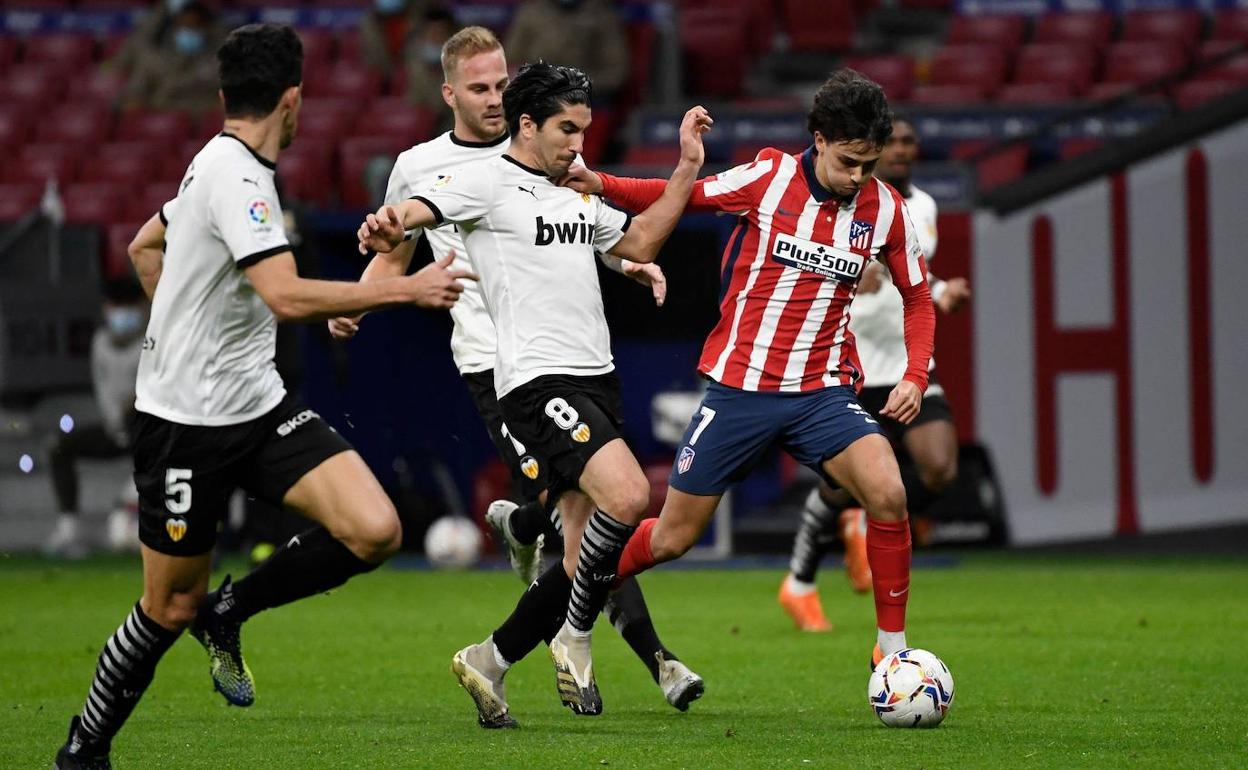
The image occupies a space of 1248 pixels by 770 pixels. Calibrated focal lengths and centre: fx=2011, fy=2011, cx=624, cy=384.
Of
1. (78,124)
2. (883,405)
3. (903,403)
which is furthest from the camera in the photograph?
(78,124)

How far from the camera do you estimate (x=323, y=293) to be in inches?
205

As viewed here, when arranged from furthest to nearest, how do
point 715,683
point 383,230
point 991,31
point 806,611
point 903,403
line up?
1. point 991,31
2. point 806,611
3. point 715,683
4. point 903,403
5. point 383,230

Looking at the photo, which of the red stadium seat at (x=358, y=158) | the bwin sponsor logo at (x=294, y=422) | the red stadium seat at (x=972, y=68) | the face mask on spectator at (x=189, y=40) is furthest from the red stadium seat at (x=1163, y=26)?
the bwin sponsor logo at (x=294, y=422)

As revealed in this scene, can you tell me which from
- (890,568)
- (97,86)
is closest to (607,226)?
(890,568)

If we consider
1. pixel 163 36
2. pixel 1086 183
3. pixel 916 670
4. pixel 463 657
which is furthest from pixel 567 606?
pixel 163 36

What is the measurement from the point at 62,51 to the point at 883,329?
12.3 m

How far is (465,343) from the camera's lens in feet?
24.2

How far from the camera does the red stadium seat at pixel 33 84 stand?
18.6 m

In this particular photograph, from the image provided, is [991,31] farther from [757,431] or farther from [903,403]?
[903,403]

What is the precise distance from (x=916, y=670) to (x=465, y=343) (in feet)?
7.17

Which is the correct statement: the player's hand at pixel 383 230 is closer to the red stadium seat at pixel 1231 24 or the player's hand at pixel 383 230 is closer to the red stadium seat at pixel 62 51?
the red stadium seat at pixel 1231 24

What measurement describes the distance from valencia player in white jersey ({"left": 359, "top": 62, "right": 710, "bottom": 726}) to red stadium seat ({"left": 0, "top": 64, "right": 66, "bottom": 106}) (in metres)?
13.2

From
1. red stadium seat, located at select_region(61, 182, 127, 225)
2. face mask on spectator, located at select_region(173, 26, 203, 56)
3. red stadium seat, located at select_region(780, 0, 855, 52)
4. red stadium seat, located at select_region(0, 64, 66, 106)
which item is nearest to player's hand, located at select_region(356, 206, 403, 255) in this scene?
red stadium seat, located at select_region(61, 182, 127, 225)

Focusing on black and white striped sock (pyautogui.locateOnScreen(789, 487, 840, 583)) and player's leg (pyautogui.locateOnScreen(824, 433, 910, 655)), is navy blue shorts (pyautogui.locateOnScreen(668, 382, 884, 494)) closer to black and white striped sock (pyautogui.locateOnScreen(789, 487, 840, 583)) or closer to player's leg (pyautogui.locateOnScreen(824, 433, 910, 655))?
player's leg (pyautogui.locateOnScreen(824, 433, 910, 655))
